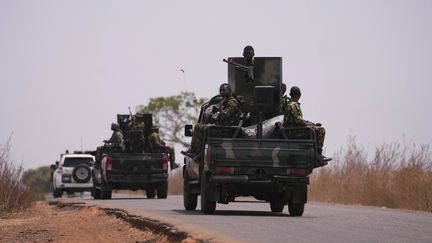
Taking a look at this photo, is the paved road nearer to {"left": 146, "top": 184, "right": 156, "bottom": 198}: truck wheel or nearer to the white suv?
{"left": 146, "top": 184, "right": 156, "bottom": 198}: truck wheel

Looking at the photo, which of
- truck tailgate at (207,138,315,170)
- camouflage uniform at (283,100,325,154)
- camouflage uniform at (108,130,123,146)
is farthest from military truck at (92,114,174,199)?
truck tailgate at (207,138,315,170)

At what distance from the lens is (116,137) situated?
33.1 m

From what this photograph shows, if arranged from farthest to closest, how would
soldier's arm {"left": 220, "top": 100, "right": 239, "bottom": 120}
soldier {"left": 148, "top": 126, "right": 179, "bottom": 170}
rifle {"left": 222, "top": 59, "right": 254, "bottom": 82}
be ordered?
1. soldier {"left": 148, "top": 126, "right": 179, "bottom": 170}
2. rifle {"left": 222, "top": 59, "right": 254, "bottom": 82}
3. soldier's arm {"left": 220, "top": 100, "right": 239, "bottom": 120}

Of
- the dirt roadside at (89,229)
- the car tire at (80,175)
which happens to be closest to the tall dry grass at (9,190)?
the dirt roadside at (89,229)

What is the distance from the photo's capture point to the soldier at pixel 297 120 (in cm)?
1875

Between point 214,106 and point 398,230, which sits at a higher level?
point 214,106

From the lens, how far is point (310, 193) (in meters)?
33.8

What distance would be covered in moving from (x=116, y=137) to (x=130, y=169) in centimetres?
129

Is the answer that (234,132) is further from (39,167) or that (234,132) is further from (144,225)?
(39,167)

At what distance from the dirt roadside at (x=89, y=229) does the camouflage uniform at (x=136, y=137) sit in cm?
874

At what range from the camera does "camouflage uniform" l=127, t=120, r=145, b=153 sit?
33125 millimetres

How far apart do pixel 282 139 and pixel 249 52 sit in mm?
2571

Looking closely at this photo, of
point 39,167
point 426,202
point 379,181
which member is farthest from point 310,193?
point 39,167

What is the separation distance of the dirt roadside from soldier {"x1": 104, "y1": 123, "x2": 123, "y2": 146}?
8.66 m
